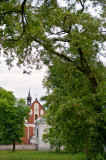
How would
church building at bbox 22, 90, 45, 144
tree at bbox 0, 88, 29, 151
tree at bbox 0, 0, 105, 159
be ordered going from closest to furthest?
tree at bbox 0, 0, 105, 159 < tree at bbox 0, 88, 29, 151 < church building at bbox 22, 90, 45, 144

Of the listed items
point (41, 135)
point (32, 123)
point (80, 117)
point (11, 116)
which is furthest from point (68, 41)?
point (32, 123)

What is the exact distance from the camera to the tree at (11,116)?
109 ft

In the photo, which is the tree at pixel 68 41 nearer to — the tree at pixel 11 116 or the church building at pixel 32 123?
the tree at pixel 11 116

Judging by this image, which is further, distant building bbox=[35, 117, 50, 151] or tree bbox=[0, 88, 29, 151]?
distant building bbox=[35, 117, 50, 151]

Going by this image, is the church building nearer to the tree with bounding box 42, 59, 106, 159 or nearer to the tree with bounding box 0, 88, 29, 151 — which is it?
the tree with bounding box 0, 88, 29, 151

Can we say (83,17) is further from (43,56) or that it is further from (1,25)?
(1,25)

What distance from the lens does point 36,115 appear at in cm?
5366

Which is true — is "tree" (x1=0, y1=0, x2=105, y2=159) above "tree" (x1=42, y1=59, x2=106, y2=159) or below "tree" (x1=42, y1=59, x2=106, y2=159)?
above

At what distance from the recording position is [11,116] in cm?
3547

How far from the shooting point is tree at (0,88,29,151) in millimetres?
33219

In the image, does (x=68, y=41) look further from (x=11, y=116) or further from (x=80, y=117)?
(x=11, y=116)

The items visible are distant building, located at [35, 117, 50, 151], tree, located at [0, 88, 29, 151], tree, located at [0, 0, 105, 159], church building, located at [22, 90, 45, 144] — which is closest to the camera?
tree, located at [0, 0, 105, 159]

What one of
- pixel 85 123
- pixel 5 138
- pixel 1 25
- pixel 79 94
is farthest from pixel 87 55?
pixel 5 138

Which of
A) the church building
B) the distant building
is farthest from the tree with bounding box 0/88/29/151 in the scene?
the church building
